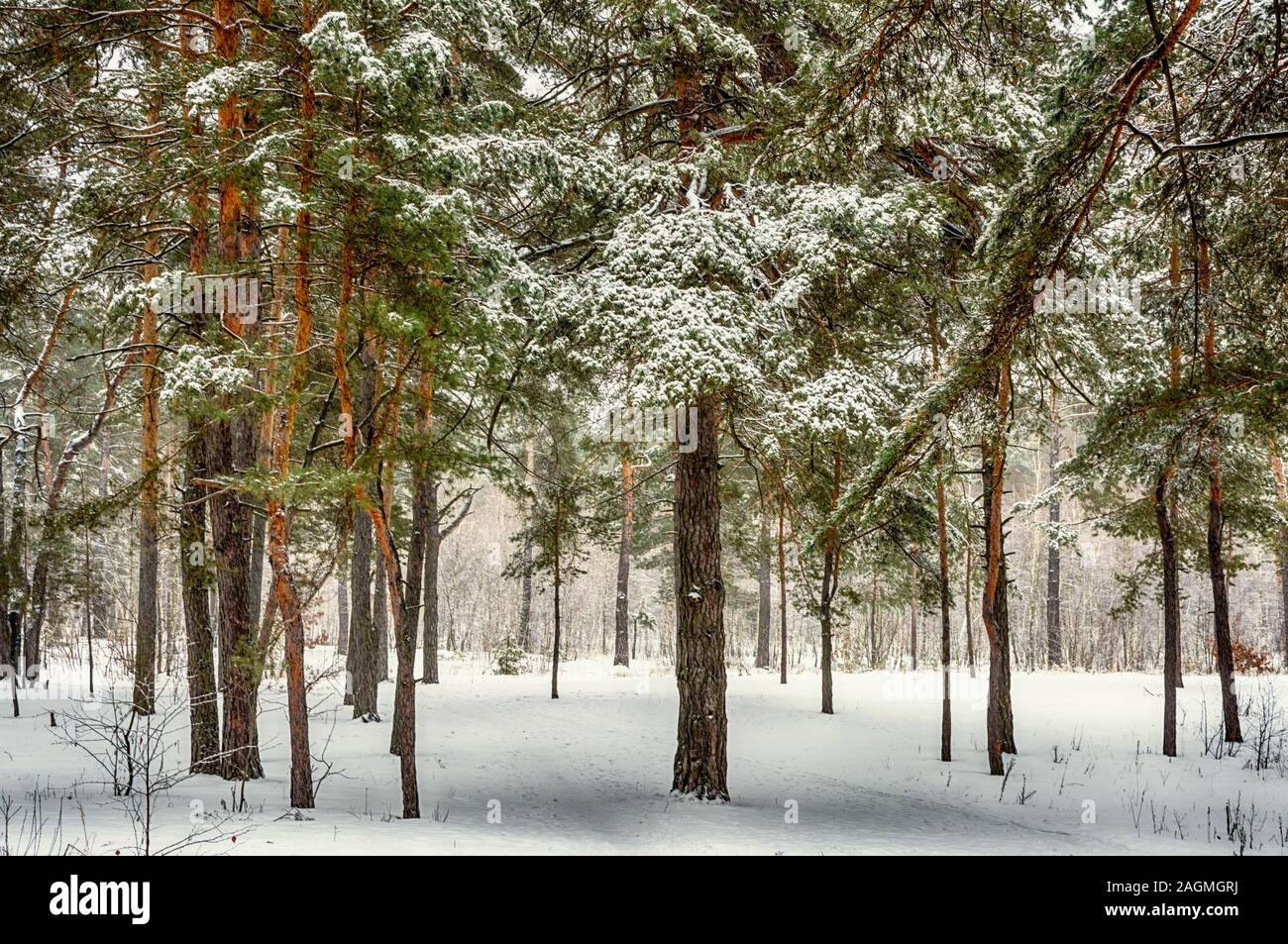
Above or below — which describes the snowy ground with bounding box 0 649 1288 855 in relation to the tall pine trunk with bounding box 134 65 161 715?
below

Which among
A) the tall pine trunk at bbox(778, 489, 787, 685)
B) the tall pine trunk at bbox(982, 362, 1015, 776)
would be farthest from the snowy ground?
the tall pine trunk at bbox(778, 489, 787, 685)

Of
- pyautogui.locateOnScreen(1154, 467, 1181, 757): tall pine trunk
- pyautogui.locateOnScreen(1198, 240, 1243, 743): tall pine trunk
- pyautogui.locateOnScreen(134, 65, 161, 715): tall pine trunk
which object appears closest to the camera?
pyautogui.locateOnScreen(134, 65, 161, 715): tall pine trunk

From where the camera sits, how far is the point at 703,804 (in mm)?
8125

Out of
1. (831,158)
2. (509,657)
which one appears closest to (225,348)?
(831,158)

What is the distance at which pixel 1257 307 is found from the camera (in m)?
7.80

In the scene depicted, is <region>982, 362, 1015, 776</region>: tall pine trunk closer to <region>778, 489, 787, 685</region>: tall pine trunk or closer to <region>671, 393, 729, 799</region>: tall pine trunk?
<region>778, 489, 787, 685</region>: tall pine trunk

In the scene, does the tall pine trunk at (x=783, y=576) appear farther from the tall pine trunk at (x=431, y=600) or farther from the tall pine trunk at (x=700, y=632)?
the tall pine trunk at (x=431, y=600)

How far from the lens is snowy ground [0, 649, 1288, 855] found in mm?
6145

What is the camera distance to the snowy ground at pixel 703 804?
6145 mm

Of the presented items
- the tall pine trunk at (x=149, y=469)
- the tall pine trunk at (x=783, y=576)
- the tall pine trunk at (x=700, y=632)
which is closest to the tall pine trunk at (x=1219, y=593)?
the tall pine trunk at (x=783, y=576)

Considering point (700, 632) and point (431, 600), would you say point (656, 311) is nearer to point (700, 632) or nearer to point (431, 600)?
point (700, 632)
